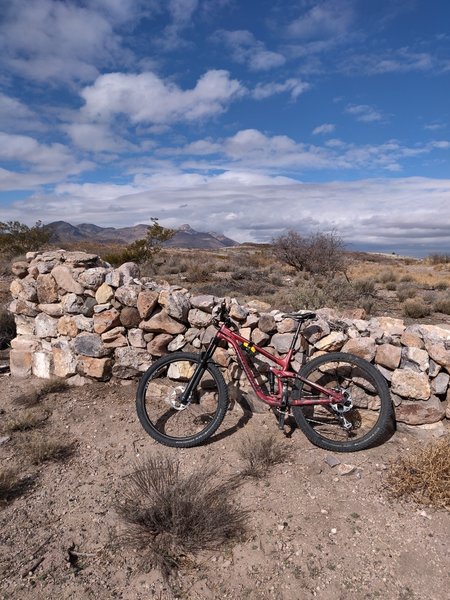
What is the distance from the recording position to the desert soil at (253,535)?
265 centimetres

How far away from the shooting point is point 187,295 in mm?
5293

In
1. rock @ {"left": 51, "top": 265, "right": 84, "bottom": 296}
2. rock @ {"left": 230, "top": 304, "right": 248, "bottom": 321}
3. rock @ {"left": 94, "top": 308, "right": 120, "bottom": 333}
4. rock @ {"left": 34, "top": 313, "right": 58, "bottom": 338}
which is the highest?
rock @ {"left": 51, "top": 265, "right": 84, "bottom": 296}

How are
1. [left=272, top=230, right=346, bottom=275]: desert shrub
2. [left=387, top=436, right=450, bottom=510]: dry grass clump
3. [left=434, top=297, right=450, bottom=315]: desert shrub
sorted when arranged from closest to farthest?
[left=387, top=436, right=450, bottom=510]: dry grass clump → [left=434, top=297, right=450, bottom=315]: desert shrub → [left=272, top=230, right=346, bottom=275]: desert shrub

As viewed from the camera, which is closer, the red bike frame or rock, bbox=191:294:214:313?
the red bike frame

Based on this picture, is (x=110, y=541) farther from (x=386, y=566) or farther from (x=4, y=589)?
(x=386, y=566)

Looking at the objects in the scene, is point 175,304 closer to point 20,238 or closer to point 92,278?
point 92,278

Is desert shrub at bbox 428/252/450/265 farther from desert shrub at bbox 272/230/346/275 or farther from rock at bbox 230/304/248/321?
rock at bbox 230/304/248/321

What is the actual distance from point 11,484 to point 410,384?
387 cm

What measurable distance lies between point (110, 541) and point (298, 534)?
1.38 metres

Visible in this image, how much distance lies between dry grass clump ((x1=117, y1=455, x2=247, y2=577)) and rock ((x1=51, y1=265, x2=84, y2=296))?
305 centimetres

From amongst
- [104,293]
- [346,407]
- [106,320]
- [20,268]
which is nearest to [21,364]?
[20,268]

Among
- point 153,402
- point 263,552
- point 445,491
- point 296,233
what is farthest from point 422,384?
point 296,233

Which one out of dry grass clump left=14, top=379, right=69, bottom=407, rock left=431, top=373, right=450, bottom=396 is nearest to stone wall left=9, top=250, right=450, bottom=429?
rock left=431, top=373, right=450, bottom=396

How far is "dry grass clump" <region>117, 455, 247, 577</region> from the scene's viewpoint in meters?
2.90
